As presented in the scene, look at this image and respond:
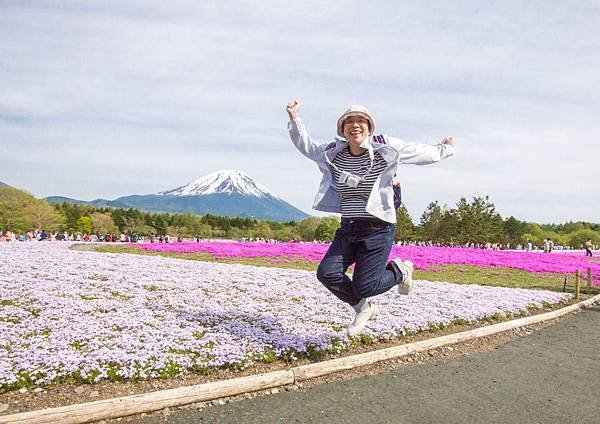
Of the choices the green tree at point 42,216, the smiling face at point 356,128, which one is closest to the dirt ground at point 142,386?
the smiling face at point 356,128

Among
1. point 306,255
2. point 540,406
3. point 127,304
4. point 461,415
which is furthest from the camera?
point 306,255

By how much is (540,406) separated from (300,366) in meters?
2.61

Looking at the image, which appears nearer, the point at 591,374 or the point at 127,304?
the point at 591,374

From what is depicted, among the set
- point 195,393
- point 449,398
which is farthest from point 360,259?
point 195,393

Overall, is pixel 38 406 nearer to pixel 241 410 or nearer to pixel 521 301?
pixel 241 410

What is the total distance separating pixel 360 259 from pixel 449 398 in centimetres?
178

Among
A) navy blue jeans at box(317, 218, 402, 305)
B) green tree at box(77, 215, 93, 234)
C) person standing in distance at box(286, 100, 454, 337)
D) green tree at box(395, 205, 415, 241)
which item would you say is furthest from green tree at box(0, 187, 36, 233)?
navy blue jeans at box(317, 218, 402, 305)

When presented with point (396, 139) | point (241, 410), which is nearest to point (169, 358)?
point (241, 410)

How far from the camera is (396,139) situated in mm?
5430

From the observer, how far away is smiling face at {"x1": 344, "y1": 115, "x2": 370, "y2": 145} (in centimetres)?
532

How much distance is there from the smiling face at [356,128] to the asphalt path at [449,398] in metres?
2.84

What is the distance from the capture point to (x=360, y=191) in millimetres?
5391

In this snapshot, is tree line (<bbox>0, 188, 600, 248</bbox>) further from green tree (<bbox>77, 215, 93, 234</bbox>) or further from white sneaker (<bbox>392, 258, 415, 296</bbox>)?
white sneaker (<bbox>392, 258, 415, 296</bbox>)

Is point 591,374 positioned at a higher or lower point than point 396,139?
lower
